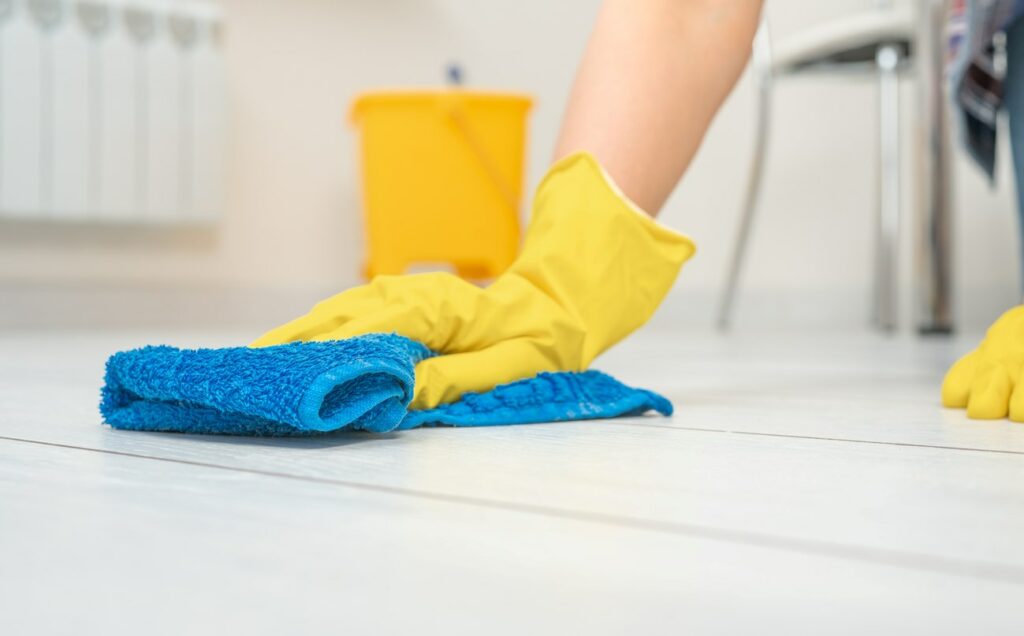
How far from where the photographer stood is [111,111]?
7.26ft

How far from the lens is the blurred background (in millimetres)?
2178

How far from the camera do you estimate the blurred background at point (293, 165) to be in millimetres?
2178

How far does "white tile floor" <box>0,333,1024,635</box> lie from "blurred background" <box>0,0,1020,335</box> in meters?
1.61

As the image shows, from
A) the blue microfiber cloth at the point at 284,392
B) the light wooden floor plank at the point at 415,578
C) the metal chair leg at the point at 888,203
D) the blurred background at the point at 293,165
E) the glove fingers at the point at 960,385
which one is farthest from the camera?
the metal chair leg at the point at 888,203

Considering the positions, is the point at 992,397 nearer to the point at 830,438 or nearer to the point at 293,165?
the point at 830,438

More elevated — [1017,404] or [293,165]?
[293,165]

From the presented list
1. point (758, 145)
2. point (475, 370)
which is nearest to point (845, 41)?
point (758, 145)

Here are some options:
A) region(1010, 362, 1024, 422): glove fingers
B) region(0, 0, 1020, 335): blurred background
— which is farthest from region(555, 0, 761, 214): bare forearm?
region(0, 0, 1020, 335): blurred background

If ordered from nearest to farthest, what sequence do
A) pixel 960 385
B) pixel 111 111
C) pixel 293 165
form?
pixel 960 385
pixel 111 111
pixel 293 165

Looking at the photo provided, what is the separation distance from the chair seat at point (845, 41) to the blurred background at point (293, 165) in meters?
0.08

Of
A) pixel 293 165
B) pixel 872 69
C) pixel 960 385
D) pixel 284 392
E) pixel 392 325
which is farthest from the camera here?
pixel 293 165

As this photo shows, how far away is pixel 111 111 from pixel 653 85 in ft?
5.54

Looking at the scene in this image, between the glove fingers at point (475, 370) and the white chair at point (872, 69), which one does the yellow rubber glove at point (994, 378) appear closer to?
the glove fingers at point (475, 370)

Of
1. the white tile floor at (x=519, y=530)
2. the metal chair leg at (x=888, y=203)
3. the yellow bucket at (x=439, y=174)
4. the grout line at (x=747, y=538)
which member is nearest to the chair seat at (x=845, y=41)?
the metal chair leg at (x=888, y=203)
